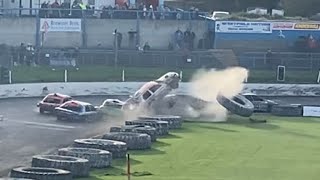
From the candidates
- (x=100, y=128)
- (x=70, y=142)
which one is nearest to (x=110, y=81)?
(x=100, y=128)

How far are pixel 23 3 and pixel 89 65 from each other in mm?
12493

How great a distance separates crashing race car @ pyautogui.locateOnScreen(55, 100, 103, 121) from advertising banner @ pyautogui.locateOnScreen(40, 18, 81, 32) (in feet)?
61.4

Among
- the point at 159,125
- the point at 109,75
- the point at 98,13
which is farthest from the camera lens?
the point at 98,13

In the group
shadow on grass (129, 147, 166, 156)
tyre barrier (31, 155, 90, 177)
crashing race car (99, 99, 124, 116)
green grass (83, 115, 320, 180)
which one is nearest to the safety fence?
crashing race car (99, 99, 124, 116)

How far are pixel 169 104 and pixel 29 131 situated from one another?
8674 millimetres

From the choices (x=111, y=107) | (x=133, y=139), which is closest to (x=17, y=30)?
(x=111, y=107)

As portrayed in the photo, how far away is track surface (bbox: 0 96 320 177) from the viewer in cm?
3052

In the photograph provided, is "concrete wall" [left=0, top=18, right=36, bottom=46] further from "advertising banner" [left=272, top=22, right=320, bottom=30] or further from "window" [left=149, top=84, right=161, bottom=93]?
"window" [left=149, top=84, right=161, bottom=93]

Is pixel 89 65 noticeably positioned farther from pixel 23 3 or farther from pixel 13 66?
pixel 23 3

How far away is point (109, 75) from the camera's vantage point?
5566 cm

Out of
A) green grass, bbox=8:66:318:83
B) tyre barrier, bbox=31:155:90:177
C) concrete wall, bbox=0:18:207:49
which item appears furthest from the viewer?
concrete wall, bbox=0:18:207:49

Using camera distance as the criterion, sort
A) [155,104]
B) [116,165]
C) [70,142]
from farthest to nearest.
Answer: [155,104] → [70,142] → [116,165]

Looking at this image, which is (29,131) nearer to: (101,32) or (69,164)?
(69,164)

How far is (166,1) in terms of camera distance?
312ft
